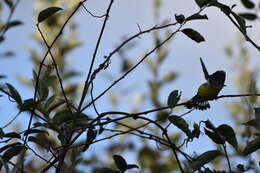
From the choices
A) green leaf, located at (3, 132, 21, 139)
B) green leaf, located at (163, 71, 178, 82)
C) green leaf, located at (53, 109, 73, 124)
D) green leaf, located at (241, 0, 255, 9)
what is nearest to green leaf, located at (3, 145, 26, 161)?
green leaf, located at (3, 132, 21, 139)

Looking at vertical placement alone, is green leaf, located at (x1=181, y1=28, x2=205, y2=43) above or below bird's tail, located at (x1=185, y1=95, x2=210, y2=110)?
above

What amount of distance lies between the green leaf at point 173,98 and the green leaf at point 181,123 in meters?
0.03

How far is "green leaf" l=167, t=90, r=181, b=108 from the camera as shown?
0.82 meters

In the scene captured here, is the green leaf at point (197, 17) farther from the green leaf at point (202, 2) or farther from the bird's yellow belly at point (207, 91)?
the bird's yellow belly at point (207, 91)

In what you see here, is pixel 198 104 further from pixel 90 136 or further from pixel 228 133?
pixel 90 136

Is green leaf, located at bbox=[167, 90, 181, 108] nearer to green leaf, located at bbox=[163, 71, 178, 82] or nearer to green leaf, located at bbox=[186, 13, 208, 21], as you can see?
green leaf, located at bbox=[186, 13, 208, 21]

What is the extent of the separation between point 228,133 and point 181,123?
7cm

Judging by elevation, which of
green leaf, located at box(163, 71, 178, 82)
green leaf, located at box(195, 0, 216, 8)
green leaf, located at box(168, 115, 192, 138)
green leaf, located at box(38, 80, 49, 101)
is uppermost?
green leaf, located at box(163, 71, 178, 82)

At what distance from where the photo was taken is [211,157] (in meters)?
0.76

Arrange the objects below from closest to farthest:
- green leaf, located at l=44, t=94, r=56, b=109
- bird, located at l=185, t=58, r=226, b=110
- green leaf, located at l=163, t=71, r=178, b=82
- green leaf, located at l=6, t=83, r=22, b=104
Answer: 1. bird, located at l=185, t=58, r=226, b=110
2. green leaf, located at l=6, t=83, r=22, b=104
3. green leaf, located at l=44, t=94, r=56, b=109
4. green leaf, located at l=163, t=71, r=178, b=82

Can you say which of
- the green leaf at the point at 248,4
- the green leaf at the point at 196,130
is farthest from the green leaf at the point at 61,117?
the green leaf at the point at 248,4

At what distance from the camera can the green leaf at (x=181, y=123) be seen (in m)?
0.77

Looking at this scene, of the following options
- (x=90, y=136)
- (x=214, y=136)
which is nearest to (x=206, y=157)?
Result: (x=214, y=136)

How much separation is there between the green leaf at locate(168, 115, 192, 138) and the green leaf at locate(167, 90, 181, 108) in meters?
0.03
